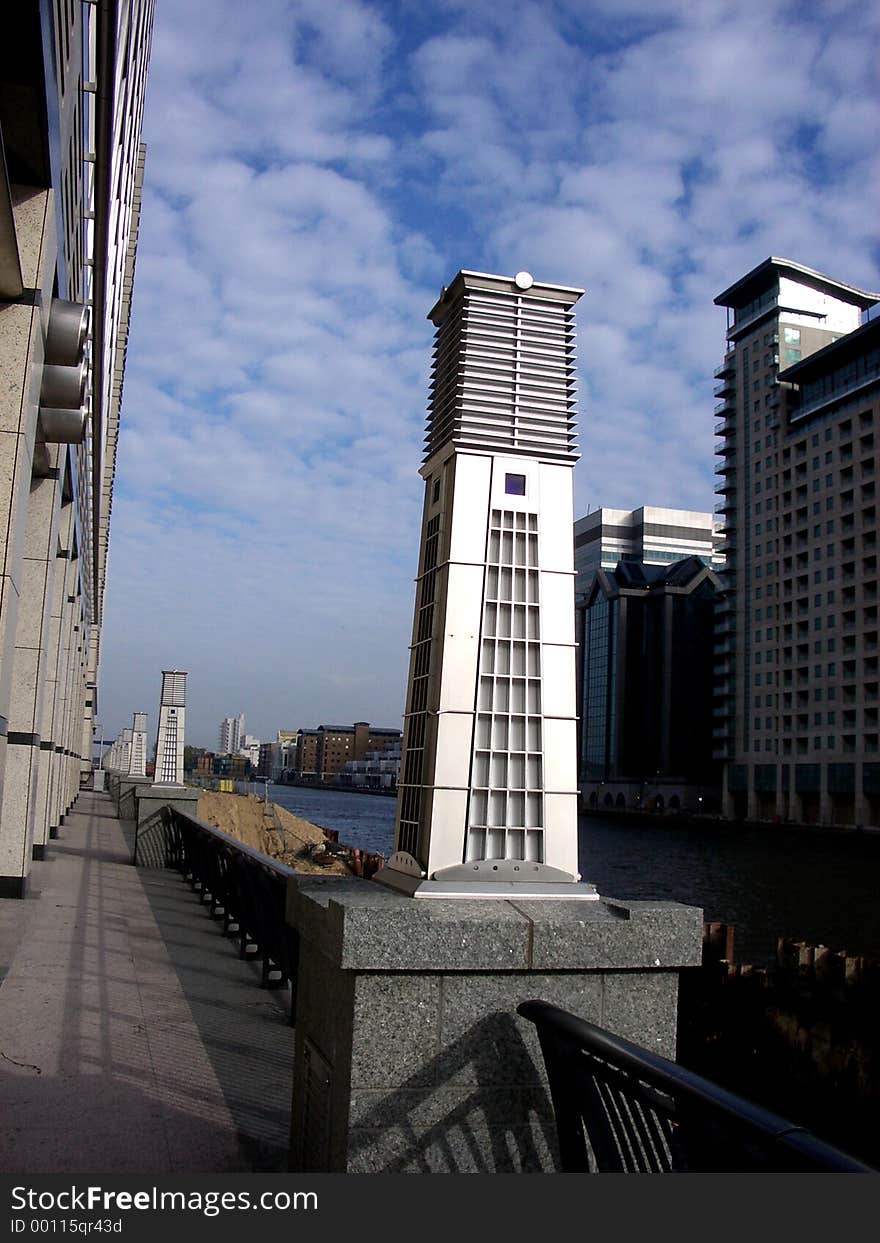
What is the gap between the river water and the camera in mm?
28891

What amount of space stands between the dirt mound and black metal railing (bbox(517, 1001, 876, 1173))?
28884 millimetres

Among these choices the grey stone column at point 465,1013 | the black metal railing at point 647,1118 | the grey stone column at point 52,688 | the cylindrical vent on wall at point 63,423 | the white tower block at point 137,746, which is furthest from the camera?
the white tower block at point 137,746

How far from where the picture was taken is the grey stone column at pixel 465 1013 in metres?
3.43

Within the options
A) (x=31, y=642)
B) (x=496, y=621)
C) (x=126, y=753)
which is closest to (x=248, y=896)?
(x=31, y=642)

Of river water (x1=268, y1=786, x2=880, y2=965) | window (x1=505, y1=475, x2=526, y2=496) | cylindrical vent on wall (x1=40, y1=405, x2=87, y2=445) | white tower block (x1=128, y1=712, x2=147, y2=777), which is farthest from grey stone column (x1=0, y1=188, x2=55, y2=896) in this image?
white tower block (x1=128, y1=712, x2=147, y2=777)

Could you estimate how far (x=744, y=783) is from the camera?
92.6 meters

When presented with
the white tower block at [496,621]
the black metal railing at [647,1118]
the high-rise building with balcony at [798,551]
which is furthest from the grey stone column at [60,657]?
the high-rise building with balcony at [798,551]

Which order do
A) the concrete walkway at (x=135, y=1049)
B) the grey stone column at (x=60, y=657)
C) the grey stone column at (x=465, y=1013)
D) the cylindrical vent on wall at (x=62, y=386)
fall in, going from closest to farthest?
the grey stone column at (x=465, y=1013)
the concrete walkway at (x=135, y=1049)
the cylindrical vent on wall at (x=62, y=386)
the grey stone column at (x=60, y=657)

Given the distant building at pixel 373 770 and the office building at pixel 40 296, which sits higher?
the office building at pixel 40 296

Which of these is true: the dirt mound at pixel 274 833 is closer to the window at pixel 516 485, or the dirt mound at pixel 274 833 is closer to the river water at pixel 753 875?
the river water at pixel 753 875

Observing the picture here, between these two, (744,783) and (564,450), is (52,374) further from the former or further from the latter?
(744,783)

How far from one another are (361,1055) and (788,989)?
14.7 m

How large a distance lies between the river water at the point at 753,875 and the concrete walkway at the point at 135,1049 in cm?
1457

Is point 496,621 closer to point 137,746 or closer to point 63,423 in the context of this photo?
point 63,423
